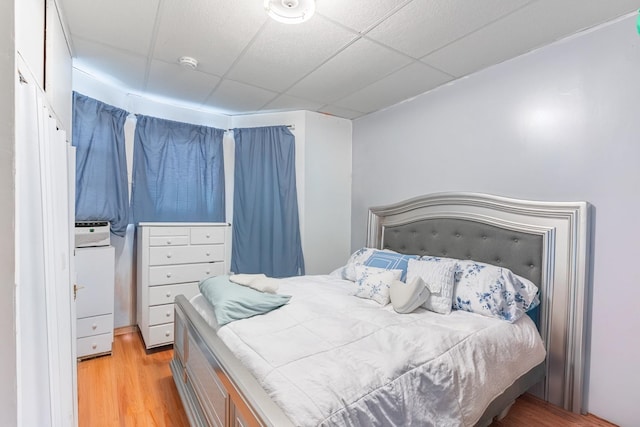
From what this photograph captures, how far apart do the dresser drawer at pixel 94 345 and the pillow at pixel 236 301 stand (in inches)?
50.9

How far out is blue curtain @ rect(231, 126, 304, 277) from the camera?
3.34 m

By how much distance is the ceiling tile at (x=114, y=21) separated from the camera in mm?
1682

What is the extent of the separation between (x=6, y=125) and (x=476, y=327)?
1968mm

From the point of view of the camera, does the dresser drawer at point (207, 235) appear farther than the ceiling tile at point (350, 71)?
Yes

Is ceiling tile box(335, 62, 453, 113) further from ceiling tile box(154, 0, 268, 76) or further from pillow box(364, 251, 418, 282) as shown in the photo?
pillow box(364, 251, 418, 282)

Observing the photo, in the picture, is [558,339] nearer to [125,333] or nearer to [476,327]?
[476,327]

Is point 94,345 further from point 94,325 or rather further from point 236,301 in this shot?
point 236,301

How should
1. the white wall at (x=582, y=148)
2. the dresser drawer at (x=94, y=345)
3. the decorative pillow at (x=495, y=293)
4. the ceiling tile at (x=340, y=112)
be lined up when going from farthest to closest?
the ceiling tile at (x=340, y=112) → the dresser drawer at (x=94, y=345) → the decorative pillow at (x=495, y=293) → the white wall at (x=582, y=148)

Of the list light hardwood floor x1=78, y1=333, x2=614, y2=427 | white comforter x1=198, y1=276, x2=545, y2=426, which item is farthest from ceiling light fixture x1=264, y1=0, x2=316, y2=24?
light hardwood floor x1=78, y1=333, x2=614, y2=427

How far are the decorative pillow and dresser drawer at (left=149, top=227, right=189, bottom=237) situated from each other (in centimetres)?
240

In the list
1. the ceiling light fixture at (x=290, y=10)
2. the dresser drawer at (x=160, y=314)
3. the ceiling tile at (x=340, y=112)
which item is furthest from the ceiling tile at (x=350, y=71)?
the dresser drawer at (x=160, y=314)

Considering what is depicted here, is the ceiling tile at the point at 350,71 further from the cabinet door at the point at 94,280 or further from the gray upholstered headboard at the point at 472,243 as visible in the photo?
the cabinet door at the point at 94,280

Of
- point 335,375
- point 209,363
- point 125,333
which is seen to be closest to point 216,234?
point 125,333

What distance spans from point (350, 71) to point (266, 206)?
1.65m
